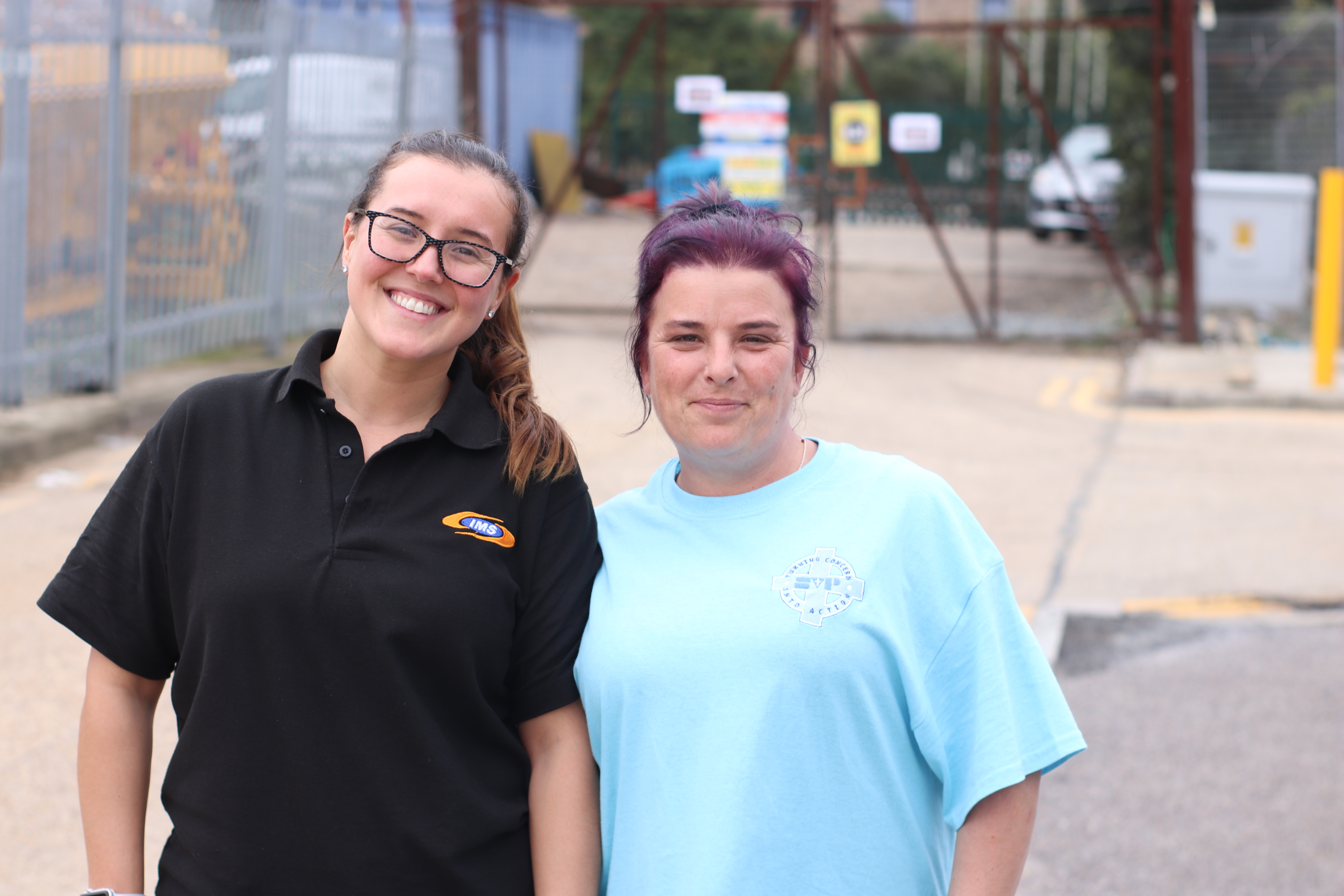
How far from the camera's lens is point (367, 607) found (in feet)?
6.02

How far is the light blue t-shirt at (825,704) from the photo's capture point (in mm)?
1812

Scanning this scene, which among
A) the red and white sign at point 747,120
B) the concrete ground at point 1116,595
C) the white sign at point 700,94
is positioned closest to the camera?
the concrete ground at point 1116,595

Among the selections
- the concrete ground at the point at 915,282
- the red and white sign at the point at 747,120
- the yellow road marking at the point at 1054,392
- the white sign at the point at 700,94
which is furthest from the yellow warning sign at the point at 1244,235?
the white sign at the point at 700,94

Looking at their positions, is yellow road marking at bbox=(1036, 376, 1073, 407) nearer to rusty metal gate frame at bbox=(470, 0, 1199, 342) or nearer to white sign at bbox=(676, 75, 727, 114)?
rusty metal gate frame at bbox=(470, 0, 1199, 342)

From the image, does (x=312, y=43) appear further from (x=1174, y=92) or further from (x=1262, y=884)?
(x=1262, y=884)

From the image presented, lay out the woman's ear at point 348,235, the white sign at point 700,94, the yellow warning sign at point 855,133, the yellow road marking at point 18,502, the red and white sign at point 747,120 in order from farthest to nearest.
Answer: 1. the yellow warning sign at point 855,133
2. the red and white sign at point 747,120
3. the white sign at point 700,94
4. the yellow road marking at point 18,502
5. the woman's ear at point 348,235

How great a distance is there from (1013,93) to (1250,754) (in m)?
51.7

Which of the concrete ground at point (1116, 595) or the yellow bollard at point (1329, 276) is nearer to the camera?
the concrete ground at point (1116, 595)

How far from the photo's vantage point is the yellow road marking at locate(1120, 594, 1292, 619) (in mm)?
5750

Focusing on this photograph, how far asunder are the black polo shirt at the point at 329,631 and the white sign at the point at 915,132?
11.6 m

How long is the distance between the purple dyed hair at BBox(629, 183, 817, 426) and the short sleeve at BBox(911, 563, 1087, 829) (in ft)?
1.55

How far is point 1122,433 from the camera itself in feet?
30.6

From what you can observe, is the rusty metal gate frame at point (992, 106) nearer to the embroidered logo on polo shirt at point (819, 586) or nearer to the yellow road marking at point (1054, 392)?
the yellow road marking at point (1054, 392)

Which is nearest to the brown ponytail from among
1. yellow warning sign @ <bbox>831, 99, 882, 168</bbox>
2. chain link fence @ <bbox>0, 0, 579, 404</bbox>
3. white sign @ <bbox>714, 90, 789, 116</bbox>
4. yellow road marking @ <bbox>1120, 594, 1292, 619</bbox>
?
yellow road marking @ <bbox>1120, 594, 1292, 619</bbox>
